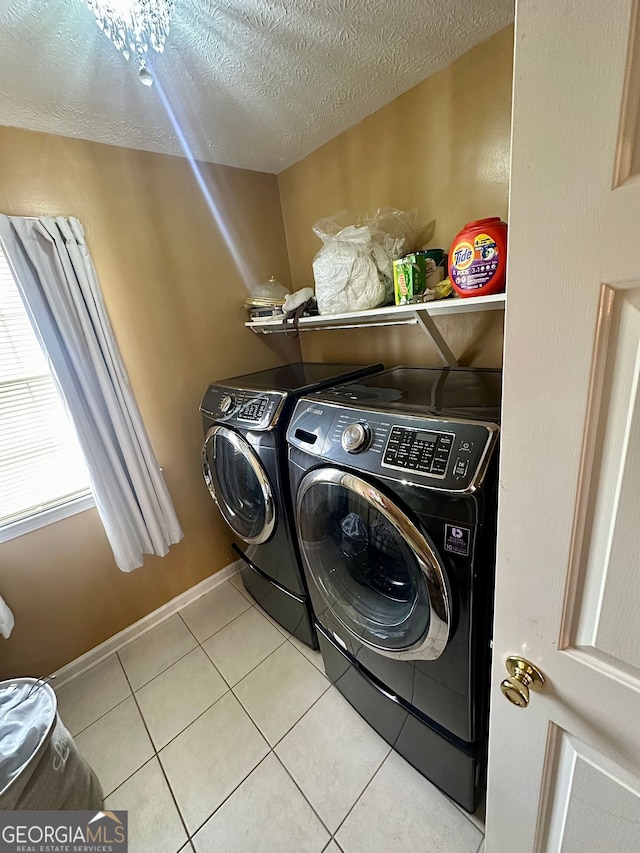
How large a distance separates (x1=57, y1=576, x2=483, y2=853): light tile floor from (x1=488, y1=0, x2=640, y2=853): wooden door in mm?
711

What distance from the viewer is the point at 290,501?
1.34m

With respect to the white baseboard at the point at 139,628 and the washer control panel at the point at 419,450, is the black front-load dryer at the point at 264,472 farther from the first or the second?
the washer control panel at the point at 419,450

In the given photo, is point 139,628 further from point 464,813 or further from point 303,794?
point 464,813

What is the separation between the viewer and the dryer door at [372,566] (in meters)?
0.86

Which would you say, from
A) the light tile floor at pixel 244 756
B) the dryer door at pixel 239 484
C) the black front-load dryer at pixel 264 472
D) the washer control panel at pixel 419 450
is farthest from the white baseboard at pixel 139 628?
the washer control panel at pixel 419 450

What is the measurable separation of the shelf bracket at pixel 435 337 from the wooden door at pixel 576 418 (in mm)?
830

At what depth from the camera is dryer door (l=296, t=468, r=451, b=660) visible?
856 millimetres

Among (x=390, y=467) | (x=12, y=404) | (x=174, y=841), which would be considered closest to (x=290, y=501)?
(x=390, y=467)

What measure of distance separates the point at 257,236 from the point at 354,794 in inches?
96.3

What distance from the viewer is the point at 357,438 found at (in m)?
0.94

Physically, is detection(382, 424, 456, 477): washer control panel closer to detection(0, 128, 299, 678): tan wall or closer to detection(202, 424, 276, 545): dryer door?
detection(202, 424, 276, 545): dryer door

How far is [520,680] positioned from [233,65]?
5.77ft

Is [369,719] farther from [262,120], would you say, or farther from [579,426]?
[262,120]

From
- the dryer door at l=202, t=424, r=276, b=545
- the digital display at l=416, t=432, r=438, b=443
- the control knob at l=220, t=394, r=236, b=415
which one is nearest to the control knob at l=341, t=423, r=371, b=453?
the digital display at l=416, t=432, r=438, b=443
